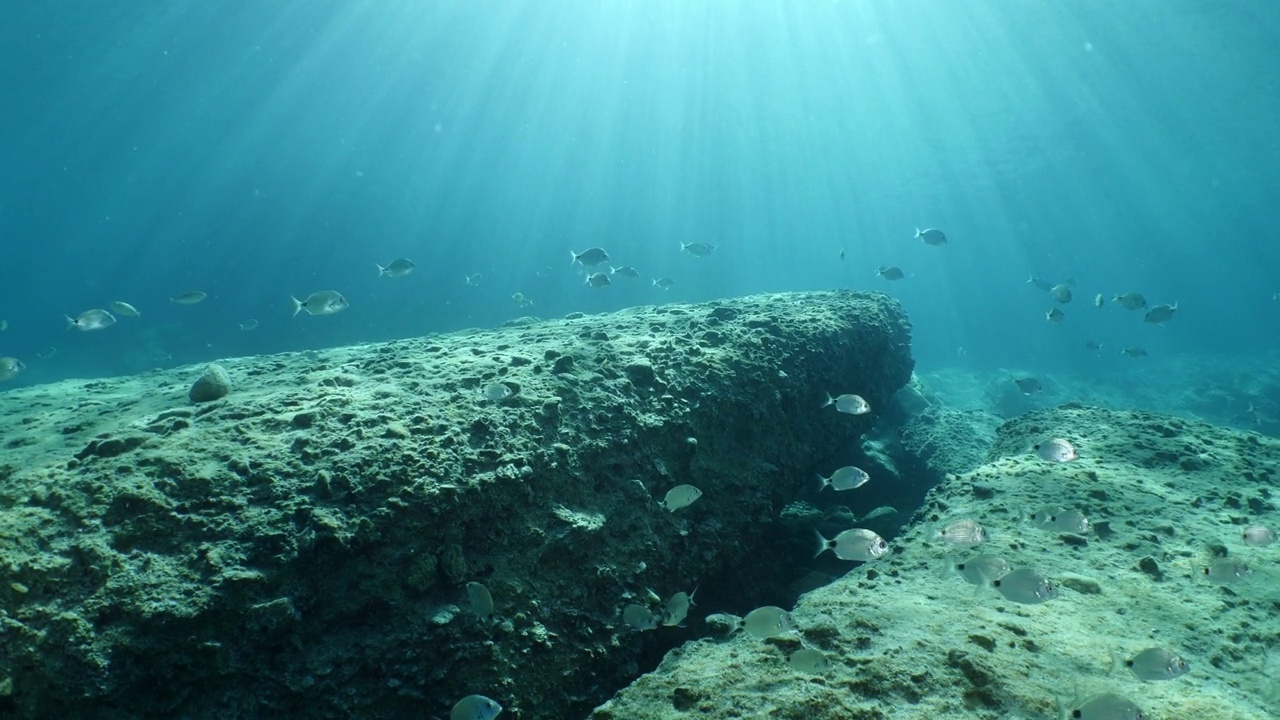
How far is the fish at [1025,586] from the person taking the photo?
3515 mm

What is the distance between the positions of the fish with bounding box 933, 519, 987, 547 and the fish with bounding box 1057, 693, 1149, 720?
1.91m

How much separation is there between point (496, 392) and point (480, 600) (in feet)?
5.94

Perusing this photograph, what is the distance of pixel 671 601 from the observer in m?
3.88

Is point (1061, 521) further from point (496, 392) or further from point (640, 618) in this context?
point (496, 392)

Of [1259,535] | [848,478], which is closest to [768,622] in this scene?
[848,478]

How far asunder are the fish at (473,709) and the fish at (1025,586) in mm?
3120

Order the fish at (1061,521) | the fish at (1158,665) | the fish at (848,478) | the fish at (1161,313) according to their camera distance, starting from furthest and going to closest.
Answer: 1. the fish at (1161,313)
2. the fish at (848,478)
3. the fish at (1061,521)
4. the fish at (1158,665)

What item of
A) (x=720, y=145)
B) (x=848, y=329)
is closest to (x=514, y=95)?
(x=720, y=145)

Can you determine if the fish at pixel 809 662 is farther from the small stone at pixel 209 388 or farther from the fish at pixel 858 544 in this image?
the small stone at pixel 209 388

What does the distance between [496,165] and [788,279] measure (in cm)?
8203

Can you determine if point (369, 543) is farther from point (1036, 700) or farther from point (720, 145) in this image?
point (720, 145)

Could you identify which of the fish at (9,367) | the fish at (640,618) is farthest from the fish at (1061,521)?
the fish at (9,367)

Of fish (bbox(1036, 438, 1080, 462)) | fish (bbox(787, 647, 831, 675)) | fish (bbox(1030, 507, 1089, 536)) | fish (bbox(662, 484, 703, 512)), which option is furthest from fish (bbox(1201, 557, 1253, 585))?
fish (bbox(662, 484, 703, 512))

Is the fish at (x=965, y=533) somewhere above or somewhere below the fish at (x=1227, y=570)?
above
